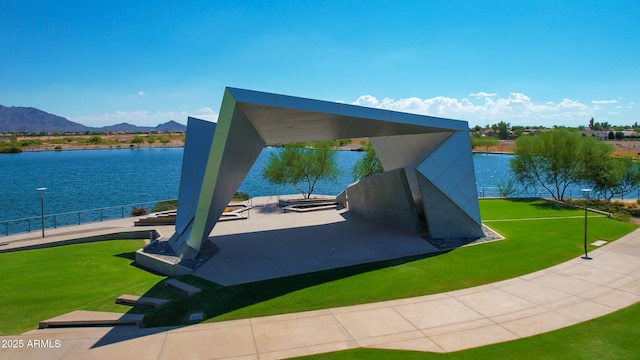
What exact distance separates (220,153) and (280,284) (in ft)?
15.2

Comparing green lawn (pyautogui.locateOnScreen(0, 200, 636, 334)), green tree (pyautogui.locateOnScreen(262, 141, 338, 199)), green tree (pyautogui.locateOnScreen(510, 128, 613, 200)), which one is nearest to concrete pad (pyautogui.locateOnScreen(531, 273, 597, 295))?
green lawn (pyautogui.locateOnScreen(0, 200, 636, 334))

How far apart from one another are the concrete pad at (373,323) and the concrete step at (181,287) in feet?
14.9

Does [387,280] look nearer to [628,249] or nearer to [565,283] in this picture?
[565,283]

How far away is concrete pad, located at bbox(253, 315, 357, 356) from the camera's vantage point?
8156 millimetres

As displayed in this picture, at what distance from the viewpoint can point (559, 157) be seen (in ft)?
103

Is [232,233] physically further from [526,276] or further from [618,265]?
[618,265]

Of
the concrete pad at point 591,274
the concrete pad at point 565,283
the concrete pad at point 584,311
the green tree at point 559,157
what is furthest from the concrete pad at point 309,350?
the green tree at point 559,157

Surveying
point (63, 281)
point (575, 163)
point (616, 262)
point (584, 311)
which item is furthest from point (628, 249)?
point (63, 281)

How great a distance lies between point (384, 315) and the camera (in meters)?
9.60

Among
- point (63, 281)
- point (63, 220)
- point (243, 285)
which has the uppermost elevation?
point (243, 285)

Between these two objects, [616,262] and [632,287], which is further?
[616,262]

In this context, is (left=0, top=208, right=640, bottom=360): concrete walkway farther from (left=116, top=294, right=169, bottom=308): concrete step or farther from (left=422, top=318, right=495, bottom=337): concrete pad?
(left=116, top=294, right=169, bottom=308): concrete step

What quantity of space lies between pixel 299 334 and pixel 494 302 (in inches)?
218

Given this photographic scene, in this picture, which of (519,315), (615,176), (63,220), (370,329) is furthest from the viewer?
(615,176)
